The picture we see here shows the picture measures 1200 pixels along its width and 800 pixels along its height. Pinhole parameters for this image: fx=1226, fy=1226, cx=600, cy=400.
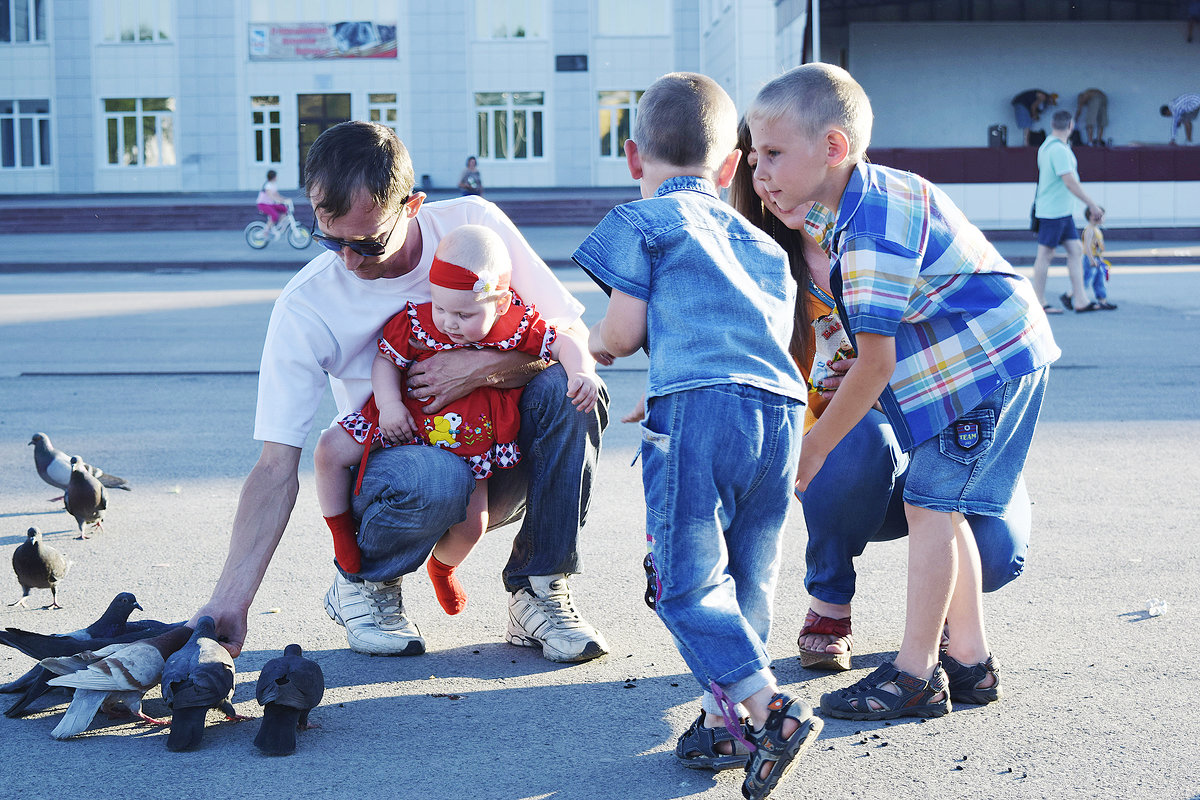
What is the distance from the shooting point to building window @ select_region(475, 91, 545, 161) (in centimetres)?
4153

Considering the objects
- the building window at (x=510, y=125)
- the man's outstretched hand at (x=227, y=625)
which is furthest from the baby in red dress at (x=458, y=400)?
the building window at (x=510, y=125)

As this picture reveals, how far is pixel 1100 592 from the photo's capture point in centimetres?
382

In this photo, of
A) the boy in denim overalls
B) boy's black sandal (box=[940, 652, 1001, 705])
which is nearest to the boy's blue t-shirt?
the boy in denim overalls

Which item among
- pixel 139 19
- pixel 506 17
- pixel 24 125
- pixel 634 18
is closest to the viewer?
pixel 506 17

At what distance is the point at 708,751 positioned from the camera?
2.60m

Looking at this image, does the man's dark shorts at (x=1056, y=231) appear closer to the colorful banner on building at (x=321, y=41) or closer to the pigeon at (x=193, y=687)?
the pigeon at (x=193, y=687)

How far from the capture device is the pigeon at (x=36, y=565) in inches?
143

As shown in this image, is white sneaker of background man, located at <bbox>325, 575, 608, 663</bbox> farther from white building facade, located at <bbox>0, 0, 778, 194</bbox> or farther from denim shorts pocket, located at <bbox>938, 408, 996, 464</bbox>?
white building facade, located at <bbox>0, 0, 778, 194</bbox>

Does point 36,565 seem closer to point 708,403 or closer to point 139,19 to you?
point 708,403

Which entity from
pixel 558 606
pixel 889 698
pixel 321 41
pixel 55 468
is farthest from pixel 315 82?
pixel 889 698

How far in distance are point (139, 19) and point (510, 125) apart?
1305cm

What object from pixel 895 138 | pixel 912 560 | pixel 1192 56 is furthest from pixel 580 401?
pixel 1192 56

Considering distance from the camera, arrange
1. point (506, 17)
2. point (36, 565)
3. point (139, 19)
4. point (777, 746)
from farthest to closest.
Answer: point (139, 19) → point (506, 17) → point (36, 565) → point (777, 746)

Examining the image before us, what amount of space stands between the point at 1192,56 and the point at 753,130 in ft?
119
